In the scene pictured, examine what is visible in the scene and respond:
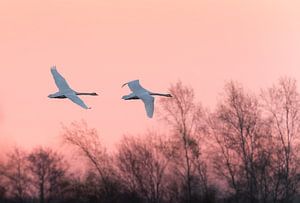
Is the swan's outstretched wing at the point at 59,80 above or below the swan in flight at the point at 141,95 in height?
above

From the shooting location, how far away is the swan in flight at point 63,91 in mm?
46500

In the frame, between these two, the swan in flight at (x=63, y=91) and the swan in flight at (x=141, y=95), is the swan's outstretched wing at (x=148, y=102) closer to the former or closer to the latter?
the swan in flight at (x=141, y=95)

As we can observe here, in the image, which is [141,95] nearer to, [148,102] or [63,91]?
[148,102]

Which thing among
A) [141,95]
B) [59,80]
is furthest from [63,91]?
[141,95]

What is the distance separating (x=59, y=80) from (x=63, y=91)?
5.74 feet

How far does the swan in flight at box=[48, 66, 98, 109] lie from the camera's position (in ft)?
153

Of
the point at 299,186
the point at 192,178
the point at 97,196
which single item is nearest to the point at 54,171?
the point at 97,196

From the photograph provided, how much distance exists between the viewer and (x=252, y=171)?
79.9m

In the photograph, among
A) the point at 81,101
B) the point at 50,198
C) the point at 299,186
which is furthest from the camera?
the point at 50,198

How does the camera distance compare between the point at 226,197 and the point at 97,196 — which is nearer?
the point at 226,197

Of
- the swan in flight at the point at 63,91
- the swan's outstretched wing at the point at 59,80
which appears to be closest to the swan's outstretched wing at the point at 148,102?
the swan in flight at the point at 63,91

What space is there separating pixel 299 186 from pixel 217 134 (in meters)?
6.62

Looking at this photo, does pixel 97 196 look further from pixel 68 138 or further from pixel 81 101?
pixel 81 101

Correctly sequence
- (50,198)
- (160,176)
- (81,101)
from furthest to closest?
(50,198)
(160,176)
(81,101)
